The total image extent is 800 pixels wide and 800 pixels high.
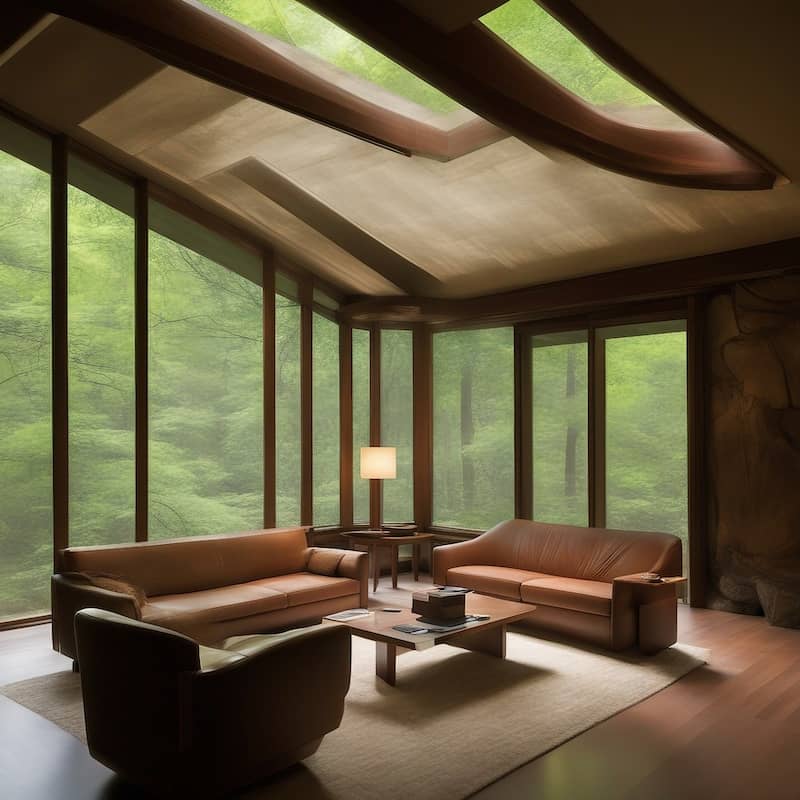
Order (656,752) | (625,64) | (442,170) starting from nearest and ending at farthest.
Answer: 1. (656,752)
2. (625,64)
3. (442,170)

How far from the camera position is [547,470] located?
727 centimetres

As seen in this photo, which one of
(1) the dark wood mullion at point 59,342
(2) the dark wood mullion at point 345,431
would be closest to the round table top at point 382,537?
(2) the dark wood mullion at point 345,431

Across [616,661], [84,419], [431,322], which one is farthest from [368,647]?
[431,322]

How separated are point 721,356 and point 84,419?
5107 mm

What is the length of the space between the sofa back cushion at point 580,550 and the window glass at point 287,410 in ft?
6.48

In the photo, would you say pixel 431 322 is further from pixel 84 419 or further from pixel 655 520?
pixel 84 419

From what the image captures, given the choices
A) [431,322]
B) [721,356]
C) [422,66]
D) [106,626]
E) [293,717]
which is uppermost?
[422,66]

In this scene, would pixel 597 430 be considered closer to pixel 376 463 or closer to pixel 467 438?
pixel 467 438

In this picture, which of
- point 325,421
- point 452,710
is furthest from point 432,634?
point 325,421

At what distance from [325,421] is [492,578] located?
2.67m

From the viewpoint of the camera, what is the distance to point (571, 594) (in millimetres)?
5074

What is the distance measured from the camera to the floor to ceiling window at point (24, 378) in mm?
5496

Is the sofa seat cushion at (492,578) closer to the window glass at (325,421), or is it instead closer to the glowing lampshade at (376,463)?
the glowing lampshade at (376,463)

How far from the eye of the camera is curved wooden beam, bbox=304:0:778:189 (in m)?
3.33
